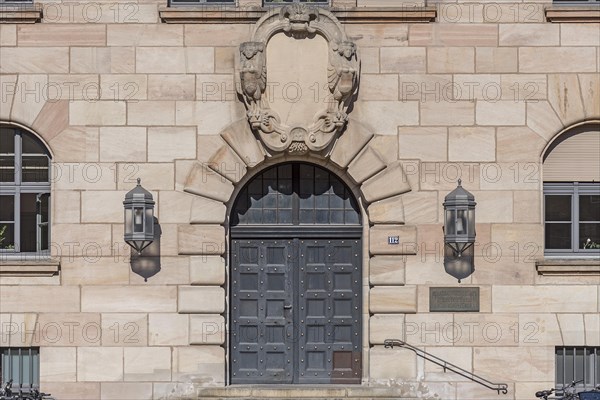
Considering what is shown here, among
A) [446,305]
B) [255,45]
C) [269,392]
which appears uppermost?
[255,45]

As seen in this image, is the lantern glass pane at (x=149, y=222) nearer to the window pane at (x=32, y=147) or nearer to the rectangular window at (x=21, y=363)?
the window pane at (x=32, y=147)

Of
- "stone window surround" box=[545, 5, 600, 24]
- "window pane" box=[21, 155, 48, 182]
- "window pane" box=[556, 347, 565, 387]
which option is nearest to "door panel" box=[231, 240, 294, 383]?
"window pane" box=[21, 155, 48, 182]

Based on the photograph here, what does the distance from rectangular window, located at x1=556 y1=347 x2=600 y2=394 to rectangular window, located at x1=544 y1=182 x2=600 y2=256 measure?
141 cm

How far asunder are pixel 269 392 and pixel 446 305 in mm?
2793

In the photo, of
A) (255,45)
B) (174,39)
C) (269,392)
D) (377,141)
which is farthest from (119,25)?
(269,392)

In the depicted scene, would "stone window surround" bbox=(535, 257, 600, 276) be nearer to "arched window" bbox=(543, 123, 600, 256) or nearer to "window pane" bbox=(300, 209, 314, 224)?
"arched window" bbox=(543, 123, 600, 256)

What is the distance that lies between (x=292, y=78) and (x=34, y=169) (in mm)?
3954

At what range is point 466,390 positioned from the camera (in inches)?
658

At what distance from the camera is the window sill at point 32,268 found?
16.7 meters

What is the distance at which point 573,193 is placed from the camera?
1712 centimetres

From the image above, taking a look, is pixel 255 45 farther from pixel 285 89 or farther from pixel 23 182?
pixel 23 182

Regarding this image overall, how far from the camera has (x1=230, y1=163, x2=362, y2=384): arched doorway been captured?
56.4ft

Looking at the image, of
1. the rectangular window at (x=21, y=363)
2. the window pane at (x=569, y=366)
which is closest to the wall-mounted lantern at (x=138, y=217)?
the rectangular window at (x=21, y=363)

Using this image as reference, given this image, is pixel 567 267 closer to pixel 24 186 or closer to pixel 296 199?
pixel 296 199
